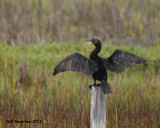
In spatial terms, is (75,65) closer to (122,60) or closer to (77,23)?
(122,60)

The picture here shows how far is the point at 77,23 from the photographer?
969 centimetres

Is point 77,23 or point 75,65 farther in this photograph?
point 77,23

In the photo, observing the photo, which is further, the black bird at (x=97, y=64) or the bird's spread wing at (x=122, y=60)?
the bird's spread wing at (x=122, y=60)

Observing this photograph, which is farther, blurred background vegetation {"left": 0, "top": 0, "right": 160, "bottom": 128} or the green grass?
blurred background vegetation {"left": 0, "top": 0, "right": 160, "bottom": 128}

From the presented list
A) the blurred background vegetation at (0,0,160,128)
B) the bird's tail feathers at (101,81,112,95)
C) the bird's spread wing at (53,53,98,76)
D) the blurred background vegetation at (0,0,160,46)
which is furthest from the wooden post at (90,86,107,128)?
the blurred background vegetation at (0,0,160,46)

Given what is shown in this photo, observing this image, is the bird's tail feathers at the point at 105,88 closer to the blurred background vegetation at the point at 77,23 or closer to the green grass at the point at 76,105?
the green grass at the point at 76,105

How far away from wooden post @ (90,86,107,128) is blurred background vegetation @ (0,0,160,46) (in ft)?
19.2

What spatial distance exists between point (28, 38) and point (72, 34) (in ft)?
4.09

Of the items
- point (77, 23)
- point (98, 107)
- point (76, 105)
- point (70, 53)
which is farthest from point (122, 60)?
point (77, 23)

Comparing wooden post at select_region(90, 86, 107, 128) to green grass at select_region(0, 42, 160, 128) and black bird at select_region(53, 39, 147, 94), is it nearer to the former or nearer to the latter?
black bird at select_region(53, 39, 147, 94)

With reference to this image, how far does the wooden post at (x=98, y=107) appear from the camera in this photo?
2.92 metres

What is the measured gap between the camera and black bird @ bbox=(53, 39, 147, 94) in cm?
276

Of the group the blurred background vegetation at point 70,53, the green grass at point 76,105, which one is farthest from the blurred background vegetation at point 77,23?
the green grass at point 76,105

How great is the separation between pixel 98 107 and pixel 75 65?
46cm
